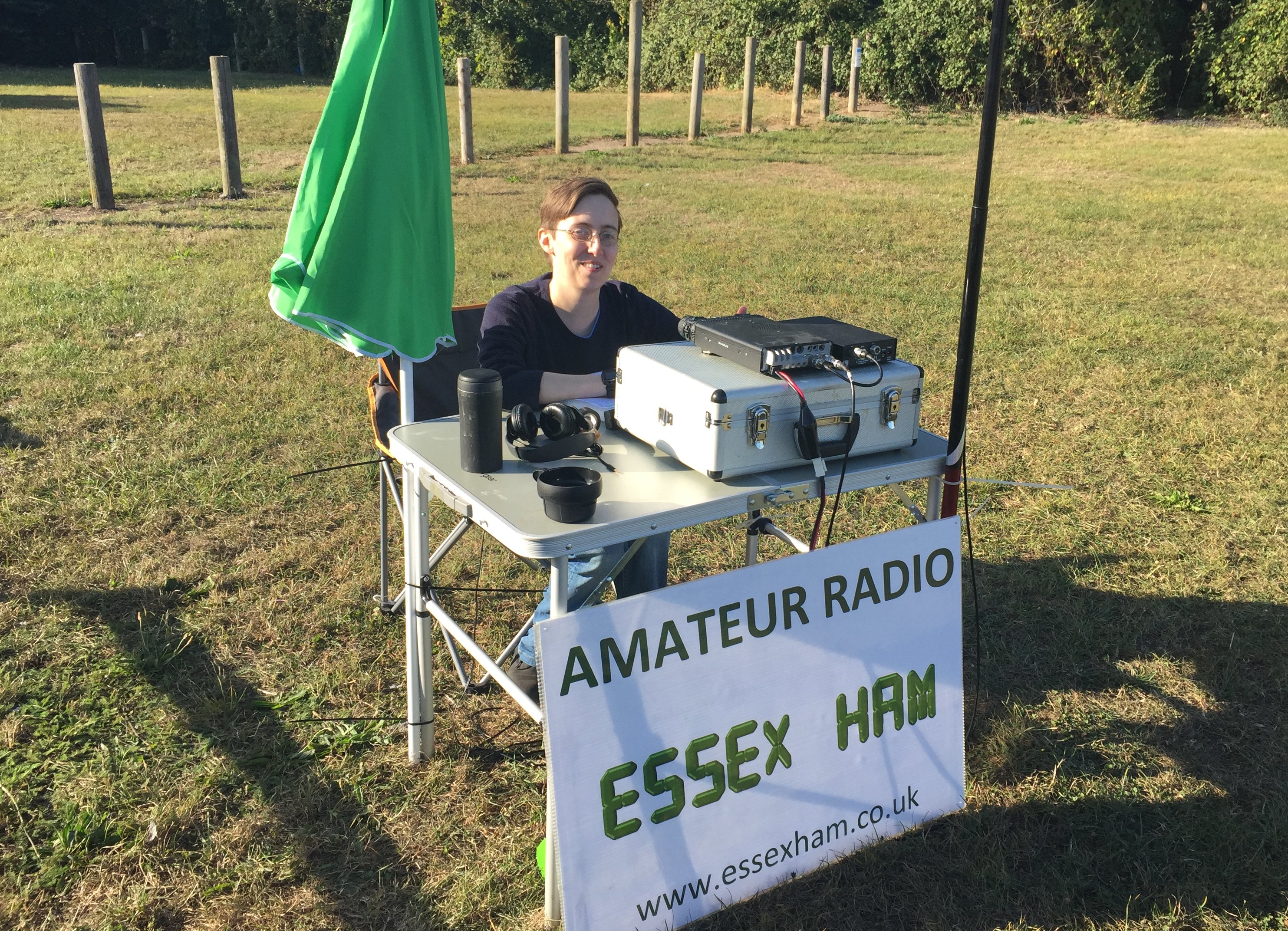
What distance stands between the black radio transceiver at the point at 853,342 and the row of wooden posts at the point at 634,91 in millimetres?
10285

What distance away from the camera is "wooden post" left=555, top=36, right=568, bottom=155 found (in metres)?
13.3

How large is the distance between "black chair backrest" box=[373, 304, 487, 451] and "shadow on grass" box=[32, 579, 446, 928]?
0.89 meters

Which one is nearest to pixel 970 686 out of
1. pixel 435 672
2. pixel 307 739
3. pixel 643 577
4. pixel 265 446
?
pixel 643 577

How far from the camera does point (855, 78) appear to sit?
1959 cm

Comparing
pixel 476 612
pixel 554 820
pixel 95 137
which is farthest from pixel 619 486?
pixel 95 137

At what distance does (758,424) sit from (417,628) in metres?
1.02

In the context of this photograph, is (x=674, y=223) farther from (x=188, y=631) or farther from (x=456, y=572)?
(x=188, y=631)

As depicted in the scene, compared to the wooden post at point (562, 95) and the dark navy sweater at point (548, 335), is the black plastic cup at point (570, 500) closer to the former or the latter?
the dark navy sweater at point (548, 335)

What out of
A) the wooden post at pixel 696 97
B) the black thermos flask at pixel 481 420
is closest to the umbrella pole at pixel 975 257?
the black thermos flask at pixel 481 420

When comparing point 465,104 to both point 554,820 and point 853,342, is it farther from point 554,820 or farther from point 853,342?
point 554,820

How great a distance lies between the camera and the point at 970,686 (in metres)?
3.03

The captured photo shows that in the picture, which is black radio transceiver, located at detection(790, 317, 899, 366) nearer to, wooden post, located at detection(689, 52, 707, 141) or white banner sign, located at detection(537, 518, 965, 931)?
white banner sign, located at detection(537, 518, 965, 931)

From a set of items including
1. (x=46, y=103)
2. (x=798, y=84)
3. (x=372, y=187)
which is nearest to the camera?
(x=372, y=187)

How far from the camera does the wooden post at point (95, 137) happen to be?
857 centimetres
